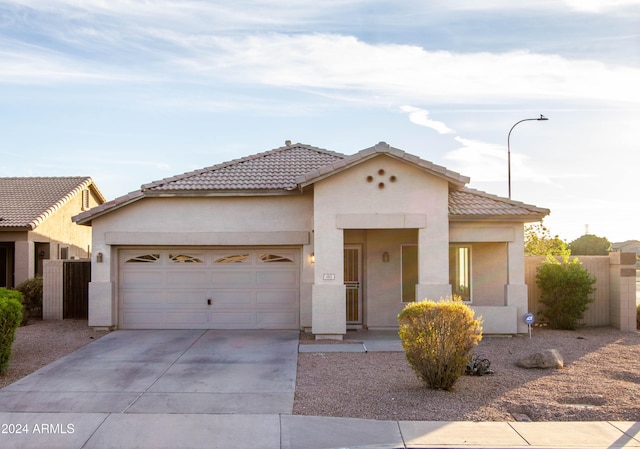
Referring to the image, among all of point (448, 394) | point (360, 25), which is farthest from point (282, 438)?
point (360, 25)

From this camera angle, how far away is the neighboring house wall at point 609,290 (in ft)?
51.9

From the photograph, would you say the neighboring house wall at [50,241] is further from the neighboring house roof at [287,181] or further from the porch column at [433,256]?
the porch column at [433,256]

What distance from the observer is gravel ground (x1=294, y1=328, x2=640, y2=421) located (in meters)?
7.95

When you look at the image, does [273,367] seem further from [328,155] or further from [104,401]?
[328,155]

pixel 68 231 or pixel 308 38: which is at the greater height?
pixel 308 38

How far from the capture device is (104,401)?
8.61 metres

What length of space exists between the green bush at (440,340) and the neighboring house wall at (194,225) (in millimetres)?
6581

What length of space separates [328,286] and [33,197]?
16870 mm

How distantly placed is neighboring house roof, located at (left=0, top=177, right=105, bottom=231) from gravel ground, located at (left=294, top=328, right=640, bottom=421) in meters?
15.1

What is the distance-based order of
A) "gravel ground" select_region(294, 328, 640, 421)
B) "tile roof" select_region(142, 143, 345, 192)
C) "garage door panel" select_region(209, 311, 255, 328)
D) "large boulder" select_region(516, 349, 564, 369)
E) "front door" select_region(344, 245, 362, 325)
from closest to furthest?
"gravel ground" select_region(294, 328, 640, 421)
"large boulder" select_region(516, 349, 564, 369)
"tile roof" select_region(142, 143, 345, 192)
"garage door panel" select_region(209, 311, 255, 328)
"front door" select_region(344, 245, 362, 325)

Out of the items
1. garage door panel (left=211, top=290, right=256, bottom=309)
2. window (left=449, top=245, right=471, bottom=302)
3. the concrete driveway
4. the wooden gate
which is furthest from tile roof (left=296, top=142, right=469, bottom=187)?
the wooden gate

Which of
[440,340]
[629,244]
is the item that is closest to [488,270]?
[440,340]

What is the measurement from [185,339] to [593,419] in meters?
9.33

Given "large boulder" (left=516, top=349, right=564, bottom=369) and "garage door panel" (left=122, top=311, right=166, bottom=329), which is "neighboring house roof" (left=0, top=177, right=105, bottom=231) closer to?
"garage door panel" (left=122, top=311, right=166, bottom=329)
